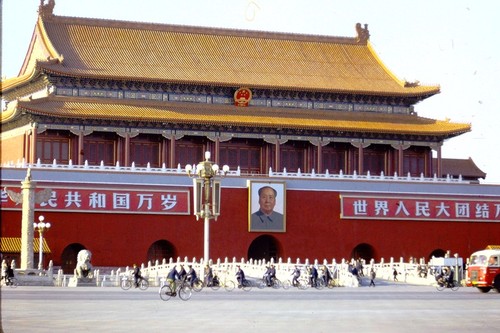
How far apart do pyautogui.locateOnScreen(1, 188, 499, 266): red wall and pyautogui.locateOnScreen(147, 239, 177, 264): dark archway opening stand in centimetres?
107

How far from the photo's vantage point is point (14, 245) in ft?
150

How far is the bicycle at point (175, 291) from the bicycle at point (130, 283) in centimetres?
713

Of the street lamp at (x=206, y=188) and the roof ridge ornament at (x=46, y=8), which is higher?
the roof ridge ornament at (x=46, y=8)

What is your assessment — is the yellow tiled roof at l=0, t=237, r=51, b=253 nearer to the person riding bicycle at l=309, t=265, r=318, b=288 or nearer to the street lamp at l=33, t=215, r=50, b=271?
the street lamp at l=33, t=215, r=50, b=271

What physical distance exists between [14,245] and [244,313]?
2430 centimetres

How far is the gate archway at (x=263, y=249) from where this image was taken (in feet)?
172

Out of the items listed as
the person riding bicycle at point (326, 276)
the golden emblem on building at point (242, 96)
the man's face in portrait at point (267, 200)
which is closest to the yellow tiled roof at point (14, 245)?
the man's face in portrait at point (267, 200)

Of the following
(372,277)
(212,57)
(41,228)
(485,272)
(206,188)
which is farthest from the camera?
(212,57)

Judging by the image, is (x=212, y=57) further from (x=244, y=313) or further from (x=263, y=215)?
(x=244, y=313)

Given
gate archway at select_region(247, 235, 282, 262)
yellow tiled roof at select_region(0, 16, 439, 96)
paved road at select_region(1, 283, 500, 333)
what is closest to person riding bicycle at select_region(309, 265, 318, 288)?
paved road at select_region(1, 283, 500, 333)

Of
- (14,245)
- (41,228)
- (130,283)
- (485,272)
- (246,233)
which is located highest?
(41,228)

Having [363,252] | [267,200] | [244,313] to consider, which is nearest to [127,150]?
[267,200]

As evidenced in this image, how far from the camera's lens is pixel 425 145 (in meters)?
56.7

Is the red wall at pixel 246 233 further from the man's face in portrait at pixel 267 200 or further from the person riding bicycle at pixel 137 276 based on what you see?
the person riding bicycle at pixel 137 276
